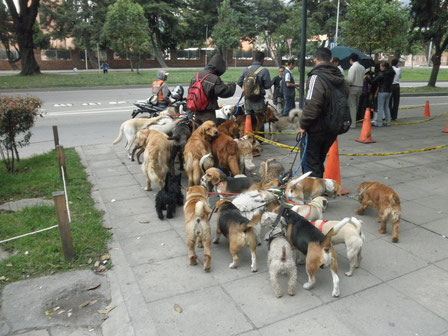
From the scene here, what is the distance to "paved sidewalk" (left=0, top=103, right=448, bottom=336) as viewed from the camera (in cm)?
321

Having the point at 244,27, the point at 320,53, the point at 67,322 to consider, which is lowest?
the point at 67,322

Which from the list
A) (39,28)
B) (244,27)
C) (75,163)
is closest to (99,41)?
(39,28)

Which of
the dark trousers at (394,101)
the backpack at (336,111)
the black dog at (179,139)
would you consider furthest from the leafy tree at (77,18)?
the backpack at (336,111)

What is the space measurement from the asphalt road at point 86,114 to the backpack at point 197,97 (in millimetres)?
4158

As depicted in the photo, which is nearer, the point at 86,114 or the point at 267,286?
the point at 267,286

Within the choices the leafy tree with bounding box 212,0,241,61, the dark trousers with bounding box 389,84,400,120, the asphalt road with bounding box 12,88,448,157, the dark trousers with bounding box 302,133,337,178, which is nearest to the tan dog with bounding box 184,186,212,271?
the dark trousers with bounding box 302,133,337,178

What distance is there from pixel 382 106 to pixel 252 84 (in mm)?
5951

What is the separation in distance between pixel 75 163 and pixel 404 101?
1821cm

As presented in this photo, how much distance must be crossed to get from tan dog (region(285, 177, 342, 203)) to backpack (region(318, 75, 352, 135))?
2.63 feet

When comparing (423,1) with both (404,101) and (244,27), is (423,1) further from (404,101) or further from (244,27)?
(244,27)

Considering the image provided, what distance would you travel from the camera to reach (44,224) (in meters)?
5.31

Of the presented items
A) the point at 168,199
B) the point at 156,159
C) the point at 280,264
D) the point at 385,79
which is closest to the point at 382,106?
the point at 385,79

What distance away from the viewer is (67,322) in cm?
338

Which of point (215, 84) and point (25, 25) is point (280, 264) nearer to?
point (215, 84)
